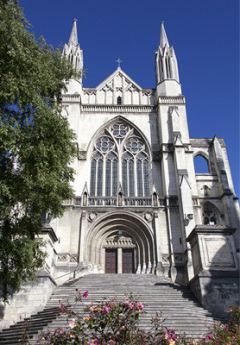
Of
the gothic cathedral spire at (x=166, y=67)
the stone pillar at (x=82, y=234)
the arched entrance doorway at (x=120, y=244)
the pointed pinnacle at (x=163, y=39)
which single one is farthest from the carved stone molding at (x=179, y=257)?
the pointed pinnacle at (x=163, y=39)

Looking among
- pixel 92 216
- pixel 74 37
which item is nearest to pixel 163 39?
pixel 74 37

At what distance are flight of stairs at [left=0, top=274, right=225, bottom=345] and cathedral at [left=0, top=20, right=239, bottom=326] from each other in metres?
1.88

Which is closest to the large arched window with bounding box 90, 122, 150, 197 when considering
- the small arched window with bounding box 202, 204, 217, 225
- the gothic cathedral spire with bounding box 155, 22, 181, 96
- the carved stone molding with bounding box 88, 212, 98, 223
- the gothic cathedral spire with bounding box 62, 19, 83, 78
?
the carved stone molding with bounding box 88, 212, 98, 223

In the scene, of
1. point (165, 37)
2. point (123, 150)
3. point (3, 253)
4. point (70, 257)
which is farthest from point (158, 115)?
Result: point (3, 253)

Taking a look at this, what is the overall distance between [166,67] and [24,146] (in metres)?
18.4

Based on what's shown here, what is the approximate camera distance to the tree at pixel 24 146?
9062 millimetres

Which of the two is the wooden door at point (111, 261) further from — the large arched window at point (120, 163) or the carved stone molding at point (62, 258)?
the large arched window at point (120, 163)

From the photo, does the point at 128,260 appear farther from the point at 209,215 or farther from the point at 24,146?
the point at 24,146

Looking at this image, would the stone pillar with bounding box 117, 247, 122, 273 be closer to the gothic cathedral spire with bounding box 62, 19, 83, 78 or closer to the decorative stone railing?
the decorative stone railing

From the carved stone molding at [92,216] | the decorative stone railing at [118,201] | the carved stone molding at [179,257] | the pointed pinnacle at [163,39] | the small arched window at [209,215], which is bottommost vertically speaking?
the carved stone molding at [179,257]

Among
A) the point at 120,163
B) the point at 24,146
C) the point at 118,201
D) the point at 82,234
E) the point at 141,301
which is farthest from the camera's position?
the point at 120,163

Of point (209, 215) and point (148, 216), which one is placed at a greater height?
point (209, 215)

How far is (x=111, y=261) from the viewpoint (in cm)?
1886

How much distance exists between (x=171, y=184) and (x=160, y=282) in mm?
7312
